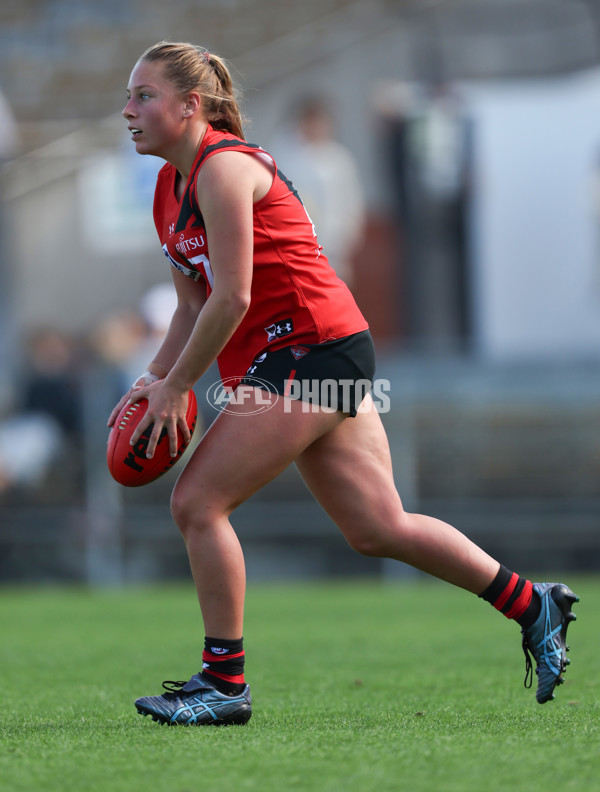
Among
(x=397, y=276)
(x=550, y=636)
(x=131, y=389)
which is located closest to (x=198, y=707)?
(x=131, y=389)

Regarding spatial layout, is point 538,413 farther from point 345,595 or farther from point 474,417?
point 345,595

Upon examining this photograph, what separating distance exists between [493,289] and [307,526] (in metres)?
3.11

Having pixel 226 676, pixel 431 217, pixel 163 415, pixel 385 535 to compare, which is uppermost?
pixel 431 217

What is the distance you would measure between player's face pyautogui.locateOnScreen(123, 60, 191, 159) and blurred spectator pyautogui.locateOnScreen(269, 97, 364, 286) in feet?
21.9

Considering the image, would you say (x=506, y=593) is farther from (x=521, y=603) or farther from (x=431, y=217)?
(x=431, y=217)

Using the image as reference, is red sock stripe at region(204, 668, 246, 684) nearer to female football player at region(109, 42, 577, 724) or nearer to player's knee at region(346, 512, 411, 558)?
female football player at region(109, 42, 577, 724)

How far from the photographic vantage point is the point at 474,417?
32.8ft

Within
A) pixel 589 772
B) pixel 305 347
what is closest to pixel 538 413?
pixel 305 347

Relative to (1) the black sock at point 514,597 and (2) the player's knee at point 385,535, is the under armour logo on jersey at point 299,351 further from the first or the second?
(1) the black sock at point 514,597

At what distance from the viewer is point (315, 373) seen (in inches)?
132

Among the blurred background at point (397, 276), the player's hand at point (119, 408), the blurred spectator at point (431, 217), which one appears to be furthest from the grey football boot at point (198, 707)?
the blurred spectator at point (431, 217)

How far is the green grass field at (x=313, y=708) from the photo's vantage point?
2670mm

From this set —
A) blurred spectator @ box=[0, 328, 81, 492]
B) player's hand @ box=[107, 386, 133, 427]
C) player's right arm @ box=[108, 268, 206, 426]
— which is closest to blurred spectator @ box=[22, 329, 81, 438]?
blurred spectator @ box=[0, 328, 81, 492]

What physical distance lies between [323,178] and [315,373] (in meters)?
7.11
